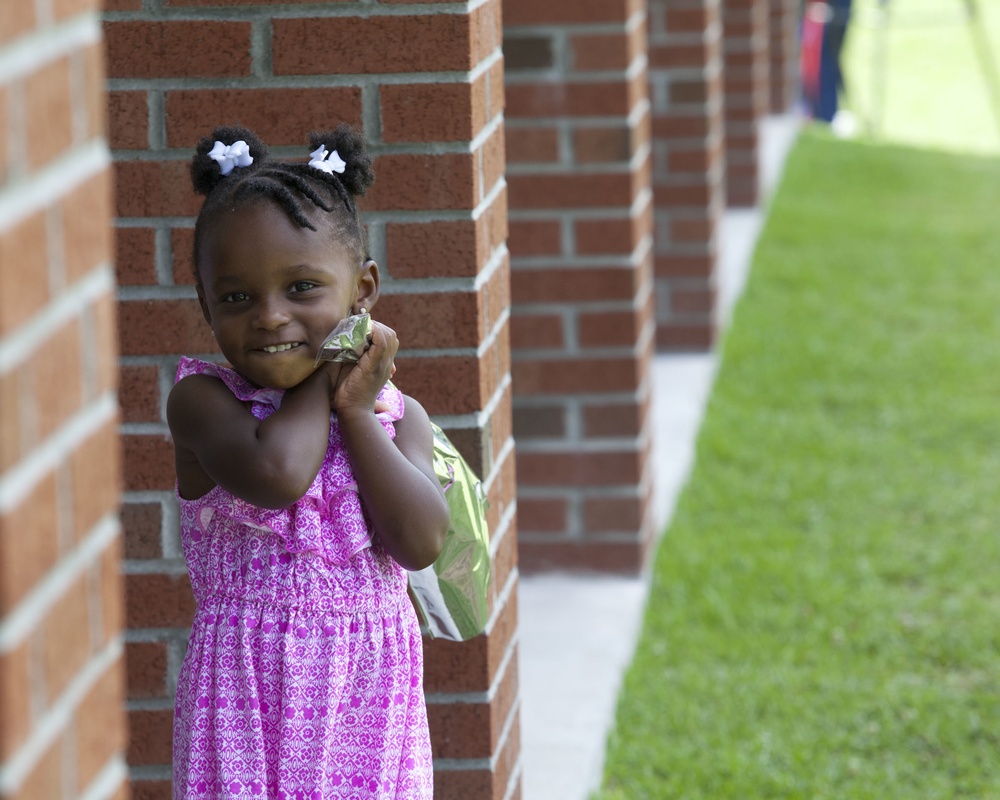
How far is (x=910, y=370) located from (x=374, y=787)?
501 cm

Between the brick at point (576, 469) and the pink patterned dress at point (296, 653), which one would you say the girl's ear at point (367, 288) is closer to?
the pink patterned dress at point (296, 653)

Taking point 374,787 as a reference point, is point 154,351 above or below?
above

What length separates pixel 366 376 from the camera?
1.97 meters

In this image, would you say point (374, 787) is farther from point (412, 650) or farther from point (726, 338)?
point (726, 338)

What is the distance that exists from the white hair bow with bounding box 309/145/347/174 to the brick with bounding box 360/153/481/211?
1.46 feet

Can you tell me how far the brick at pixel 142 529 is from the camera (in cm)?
258

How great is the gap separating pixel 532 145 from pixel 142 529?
212 centimetres

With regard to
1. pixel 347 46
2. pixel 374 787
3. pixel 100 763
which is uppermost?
pixel 347 46

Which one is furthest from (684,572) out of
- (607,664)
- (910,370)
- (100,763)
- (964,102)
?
(964,102)

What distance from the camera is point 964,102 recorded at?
16297 mm

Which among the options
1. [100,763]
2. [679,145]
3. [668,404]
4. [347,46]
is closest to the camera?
[100,763]

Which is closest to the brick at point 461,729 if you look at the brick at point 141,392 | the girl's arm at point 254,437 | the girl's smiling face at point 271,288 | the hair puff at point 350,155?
the brick at point 141,392

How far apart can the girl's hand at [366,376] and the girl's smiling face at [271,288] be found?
0.15 feet

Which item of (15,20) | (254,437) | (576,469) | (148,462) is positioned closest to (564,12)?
(576,469)
